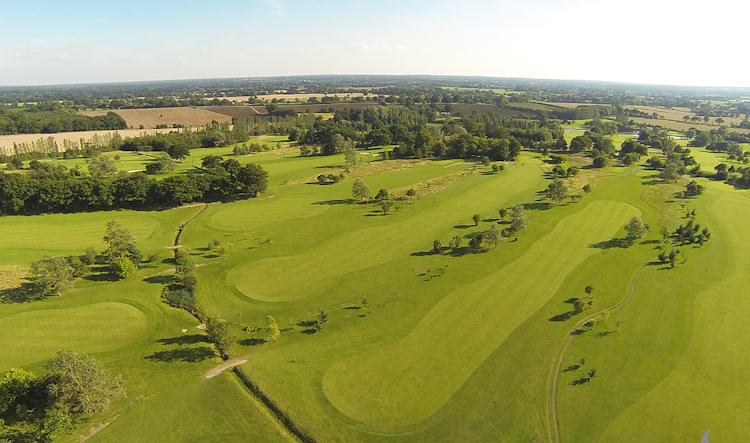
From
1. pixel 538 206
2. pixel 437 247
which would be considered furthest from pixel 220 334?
pixel 538 206

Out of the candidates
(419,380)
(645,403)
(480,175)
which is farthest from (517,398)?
(480,175)

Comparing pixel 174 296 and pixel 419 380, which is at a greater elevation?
pixel 174 296

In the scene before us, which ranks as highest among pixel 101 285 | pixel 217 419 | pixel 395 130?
pixel 395 130

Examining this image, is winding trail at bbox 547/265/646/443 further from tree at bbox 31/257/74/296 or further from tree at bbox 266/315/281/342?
tree at bbox 31/257/74/296

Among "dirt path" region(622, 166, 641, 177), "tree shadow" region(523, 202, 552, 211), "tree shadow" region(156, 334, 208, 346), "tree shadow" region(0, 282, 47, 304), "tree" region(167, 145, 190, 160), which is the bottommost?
"tree shadow" region(156, 334, 208, 346)

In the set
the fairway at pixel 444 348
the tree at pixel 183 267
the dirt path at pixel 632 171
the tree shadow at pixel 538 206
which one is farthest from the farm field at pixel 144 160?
the dirt path at pixel 632 171

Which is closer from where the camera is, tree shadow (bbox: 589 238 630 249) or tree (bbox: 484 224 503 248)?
tree (bbox: 484 224 503 248)

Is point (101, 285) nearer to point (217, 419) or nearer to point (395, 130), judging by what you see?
point (217, 419)

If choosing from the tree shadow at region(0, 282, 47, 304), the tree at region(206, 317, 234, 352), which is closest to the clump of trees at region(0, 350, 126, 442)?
the tree at region(206, 317, 234, 352)
